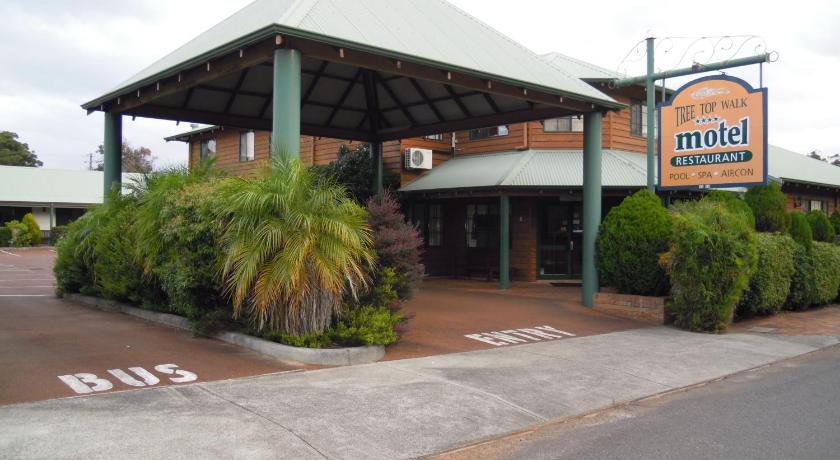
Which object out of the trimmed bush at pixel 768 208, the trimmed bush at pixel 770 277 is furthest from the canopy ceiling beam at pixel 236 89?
the trimmed bush at pixel 768 208

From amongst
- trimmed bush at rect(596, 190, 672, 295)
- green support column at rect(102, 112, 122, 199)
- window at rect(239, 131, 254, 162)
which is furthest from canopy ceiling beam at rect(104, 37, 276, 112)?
window at rect(239, 131, 254, 162)

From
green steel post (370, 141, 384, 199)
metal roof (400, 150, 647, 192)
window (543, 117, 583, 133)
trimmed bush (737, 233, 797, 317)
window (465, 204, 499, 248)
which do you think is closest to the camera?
trimmed bush (737, 233, 797, 317)

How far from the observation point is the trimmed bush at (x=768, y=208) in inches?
595

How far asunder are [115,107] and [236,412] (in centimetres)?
1057

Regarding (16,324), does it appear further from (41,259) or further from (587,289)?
(41,259)

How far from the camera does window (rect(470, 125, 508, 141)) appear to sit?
70.7 ft

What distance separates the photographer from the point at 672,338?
11406mm

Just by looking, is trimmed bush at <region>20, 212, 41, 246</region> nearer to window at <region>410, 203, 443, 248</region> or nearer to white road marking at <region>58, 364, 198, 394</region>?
window at <region>410, 203, 443, 248</region>

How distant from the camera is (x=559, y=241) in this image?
67.3 ft

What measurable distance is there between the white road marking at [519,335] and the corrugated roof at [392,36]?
4.47 meters

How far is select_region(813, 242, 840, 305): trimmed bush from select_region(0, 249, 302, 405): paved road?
1349 centimetres

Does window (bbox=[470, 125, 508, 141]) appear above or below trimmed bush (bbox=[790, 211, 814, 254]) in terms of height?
above

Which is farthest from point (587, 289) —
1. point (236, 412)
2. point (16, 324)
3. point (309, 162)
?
point (309, 162)

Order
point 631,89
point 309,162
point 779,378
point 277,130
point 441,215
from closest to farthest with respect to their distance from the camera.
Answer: point 779,378, point 277,130, point 631,89, point 441,215, point 309,162
